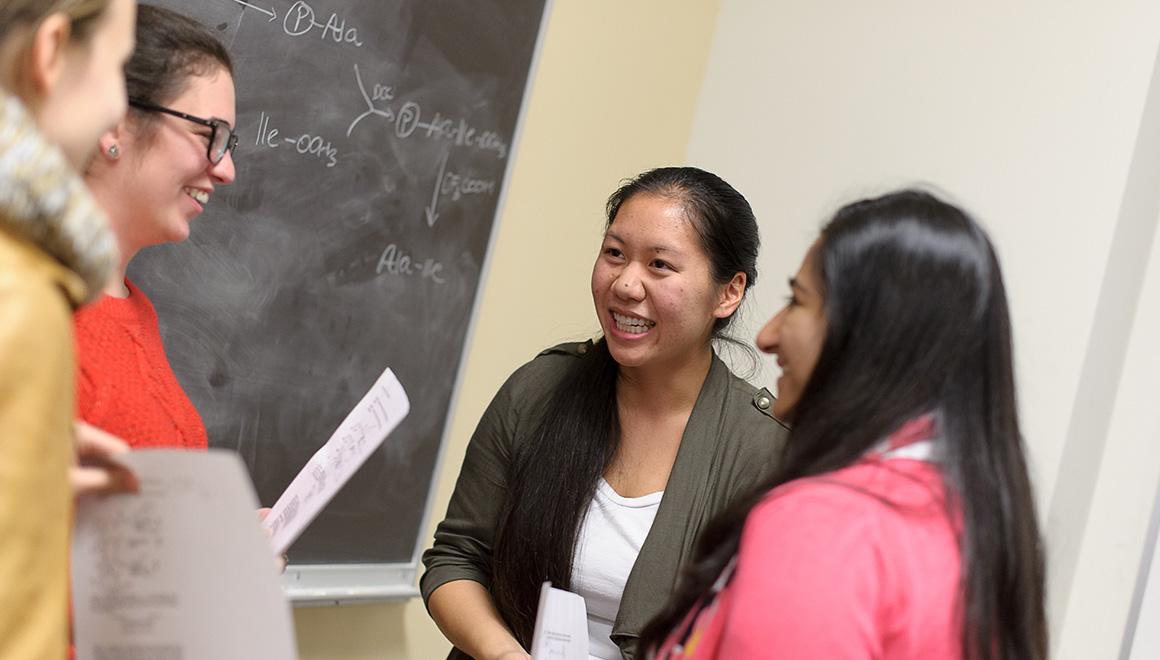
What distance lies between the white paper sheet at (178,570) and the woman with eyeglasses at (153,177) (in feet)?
1.49

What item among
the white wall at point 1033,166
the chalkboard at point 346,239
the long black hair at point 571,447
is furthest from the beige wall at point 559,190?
the long black hair at point 571,447

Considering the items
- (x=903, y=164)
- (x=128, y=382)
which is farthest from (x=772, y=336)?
(x=903, y=164)

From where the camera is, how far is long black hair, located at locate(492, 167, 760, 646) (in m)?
1.91

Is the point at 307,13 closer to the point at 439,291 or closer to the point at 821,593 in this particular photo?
the point at 439,291

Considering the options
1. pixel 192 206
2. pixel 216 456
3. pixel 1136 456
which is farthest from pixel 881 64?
pixel 216 456

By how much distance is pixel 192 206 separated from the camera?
4.92 feet

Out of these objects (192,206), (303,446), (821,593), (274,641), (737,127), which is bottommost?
(303,446)

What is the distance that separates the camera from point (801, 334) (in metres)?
1.19

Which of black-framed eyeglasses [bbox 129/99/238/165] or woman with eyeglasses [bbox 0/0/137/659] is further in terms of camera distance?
black-framed eyeglasses [bbox 129/99/238/165]

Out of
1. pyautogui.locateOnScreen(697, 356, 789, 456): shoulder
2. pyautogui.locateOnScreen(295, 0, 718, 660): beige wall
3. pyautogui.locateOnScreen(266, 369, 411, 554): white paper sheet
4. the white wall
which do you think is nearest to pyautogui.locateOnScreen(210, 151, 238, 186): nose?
pyautogui.locateOnScreen(266, 369, 411, 554): white paper sheet

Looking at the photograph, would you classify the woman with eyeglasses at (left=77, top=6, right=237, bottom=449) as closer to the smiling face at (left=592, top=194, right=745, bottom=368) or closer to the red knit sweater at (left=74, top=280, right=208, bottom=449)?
the red knit sweater at (left=74, top=280, right=208, bottom=449)

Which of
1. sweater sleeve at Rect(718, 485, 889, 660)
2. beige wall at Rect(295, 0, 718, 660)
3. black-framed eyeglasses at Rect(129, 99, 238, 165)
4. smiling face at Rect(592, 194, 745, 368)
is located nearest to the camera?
sweater sleeve at Rect(718, 485, 889, 660)

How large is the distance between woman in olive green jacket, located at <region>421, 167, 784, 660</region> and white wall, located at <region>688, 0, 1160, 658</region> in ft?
3.44

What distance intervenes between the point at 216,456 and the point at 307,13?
5.14ft
